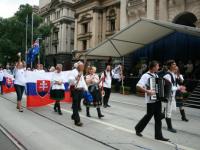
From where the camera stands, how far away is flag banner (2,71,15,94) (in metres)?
21.4

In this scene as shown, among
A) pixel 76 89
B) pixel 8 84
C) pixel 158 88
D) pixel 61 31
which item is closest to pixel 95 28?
pixel 61 31

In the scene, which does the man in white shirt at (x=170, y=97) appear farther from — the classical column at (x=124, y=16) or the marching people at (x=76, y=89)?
the classical column at (x=124, y=16)

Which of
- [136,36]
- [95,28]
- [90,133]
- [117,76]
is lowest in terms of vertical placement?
[90,133]

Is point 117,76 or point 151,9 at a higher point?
point 151,9

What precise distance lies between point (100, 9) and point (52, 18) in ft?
76.0

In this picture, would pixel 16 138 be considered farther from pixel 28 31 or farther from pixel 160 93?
pixel 28 31

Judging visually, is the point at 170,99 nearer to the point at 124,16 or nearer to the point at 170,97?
the point at 170,97

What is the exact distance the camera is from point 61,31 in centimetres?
6562

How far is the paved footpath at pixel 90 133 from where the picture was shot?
7781mm

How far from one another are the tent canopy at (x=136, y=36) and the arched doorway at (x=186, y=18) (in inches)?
175

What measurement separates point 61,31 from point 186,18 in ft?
126

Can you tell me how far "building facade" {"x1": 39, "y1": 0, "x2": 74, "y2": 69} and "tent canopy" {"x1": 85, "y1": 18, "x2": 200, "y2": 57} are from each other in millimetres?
35401

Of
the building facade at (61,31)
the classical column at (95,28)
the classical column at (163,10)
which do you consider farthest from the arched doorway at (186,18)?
the building facade at (61,31)

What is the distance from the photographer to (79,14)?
53438 mm
